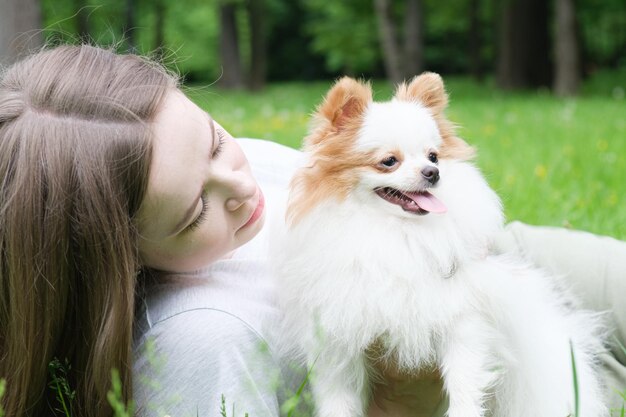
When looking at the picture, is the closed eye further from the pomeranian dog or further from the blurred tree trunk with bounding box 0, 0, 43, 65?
the blurred tree trunk with bounding box 0, 0, 43, 65

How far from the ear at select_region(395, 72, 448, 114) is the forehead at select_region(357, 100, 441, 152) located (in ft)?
0.28

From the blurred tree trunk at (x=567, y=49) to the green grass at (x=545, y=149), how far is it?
2094mm

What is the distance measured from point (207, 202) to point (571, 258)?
142cm

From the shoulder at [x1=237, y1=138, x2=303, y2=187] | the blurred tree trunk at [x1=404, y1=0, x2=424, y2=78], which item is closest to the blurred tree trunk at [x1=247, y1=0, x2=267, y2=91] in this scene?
the blurred tree trunk at [x1=404, y1=0, x2=424, y2=78]

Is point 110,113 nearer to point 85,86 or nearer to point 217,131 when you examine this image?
point 85,86

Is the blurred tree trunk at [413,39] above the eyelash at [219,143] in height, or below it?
below

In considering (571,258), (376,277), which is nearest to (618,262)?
(571,258)

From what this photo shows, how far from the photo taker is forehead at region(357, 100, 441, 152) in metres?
1.82

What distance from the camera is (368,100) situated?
6.23 feet

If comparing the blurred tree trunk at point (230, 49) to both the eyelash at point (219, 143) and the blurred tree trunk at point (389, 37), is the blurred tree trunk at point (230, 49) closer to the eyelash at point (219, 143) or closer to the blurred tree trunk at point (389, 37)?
the blurred tree trunk at point (389, 37)

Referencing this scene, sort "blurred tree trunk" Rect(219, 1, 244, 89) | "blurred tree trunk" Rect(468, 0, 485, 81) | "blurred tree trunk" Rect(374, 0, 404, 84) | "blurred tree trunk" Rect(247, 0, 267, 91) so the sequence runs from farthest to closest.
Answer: "blurred tree trunk" Rect(468, 0, 485, 81)
"blurred tree trunk" Rect(219, 1, 244, 89)
"blurred tree trunk" Rect(247, 0, 267, 91)
"blurred tree trunk" Rect(374, 0, 404, 84)

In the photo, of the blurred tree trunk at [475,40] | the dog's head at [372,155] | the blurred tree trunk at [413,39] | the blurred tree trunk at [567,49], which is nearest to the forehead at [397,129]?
the dog's head at [372,155]

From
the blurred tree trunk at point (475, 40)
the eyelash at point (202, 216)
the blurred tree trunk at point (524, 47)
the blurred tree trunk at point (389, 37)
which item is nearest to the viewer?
the eyelash at point (202, 216)

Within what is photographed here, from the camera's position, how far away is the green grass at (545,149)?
13.0 ft
